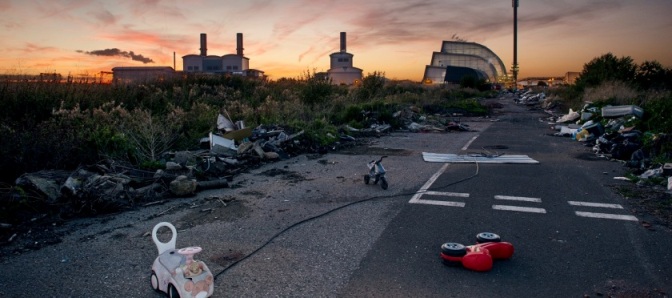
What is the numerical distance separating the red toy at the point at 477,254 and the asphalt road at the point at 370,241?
0.26ft

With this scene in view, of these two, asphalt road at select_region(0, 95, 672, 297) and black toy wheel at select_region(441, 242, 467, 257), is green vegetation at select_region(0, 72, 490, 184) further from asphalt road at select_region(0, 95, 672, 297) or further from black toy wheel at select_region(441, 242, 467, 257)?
black toy wheel at select_region(441, 242, 467, 257)

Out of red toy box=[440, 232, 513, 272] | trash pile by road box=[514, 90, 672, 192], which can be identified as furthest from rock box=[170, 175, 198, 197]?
trash pile by road box=[514, 90, 672, 192]

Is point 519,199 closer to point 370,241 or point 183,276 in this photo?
point 370,241

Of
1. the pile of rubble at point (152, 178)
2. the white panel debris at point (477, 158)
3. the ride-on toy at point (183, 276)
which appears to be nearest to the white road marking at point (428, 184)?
the white panel debris at point (477, 158)

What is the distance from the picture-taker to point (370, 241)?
189 inches

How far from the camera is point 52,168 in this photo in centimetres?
719

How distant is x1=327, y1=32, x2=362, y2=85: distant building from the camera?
8406cm

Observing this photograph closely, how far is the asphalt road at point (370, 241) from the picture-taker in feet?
12.2

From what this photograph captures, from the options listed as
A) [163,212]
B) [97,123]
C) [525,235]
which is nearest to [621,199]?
[525,235]

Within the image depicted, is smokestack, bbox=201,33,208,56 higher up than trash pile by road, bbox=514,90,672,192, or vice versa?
smokestack, bbox=201,33,208,56

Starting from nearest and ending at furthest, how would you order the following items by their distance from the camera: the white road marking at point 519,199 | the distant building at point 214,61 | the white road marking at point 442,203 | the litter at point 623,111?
the white road marking at point 442,203 < the white road marking at point 519,199 < the litter at point 623,111 < the distant building at point 214,61

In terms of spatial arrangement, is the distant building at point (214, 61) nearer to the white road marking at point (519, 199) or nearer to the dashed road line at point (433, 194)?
the dashed road line at point (433, 194)

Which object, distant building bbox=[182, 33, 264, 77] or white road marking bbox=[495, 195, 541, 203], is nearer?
white road marking bbox=[495, 195, 541, 203]

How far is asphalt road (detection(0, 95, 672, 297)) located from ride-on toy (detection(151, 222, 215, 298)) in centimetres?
17
